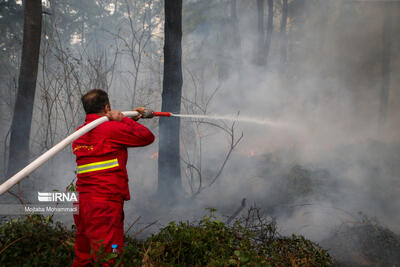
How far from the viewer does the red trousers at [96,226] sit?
2.20 metres

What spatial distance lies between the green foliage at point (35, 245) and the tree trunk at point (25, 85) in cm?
343

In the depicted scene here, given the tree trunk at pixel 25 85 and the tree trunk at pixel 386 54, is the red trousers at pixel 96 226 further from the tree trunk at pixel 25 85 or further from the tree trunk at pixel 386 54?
the tree trunk at pixel 386 54

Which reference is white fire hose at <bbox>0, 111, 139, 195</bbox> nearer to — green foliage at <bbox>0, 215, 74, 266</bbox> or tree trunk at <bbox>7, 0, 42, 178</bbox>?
green foliage at <bbox>0, 215, 74, 266</bbox>

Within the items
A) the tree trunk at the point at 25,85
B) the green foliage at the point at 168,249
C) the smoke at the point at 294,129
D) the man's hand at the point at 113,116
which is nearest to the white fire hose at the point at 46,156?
the man's hand at the point at 113,116

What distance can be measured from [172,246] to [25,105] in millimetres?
5184

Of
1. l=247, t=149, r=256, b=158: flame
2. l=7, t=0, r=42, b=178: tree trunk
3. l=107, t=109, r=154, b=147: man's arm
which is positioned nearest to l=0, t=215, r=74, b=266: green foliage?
l=107, t=109, r=154, b=147: man's arm

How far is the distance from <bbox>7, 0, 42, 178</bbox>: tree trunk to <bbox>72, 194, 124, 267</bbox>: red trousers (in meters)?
4.62

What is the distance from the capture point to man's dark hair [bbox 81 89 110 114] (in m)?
2.50

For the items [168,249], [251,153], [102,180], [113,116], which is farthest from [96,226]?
[251,153]

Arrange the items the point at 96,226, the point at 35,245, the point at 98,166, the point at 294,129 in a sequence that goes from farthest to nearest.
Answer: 1. the point at 294,129
2. the point at 35,245
3. the point at 98,166
4. the point at 96,226

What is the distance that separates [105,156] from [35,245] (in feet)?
4.77

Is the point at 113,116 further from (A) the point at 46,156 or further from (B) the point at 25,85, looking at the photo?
(B) the point at 25,85

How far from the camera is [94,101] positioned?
251cm

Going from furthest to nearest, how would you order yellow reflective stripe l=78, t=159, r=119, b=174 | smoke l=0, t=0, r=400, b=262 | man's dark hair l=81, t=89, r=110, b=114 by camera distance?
smoke l=0, t=0, r=400, b=262, man's dark hair l=81, t=89, r=110, b=114, yellow reflective stripe l=78, t=159, r=119, b=174
